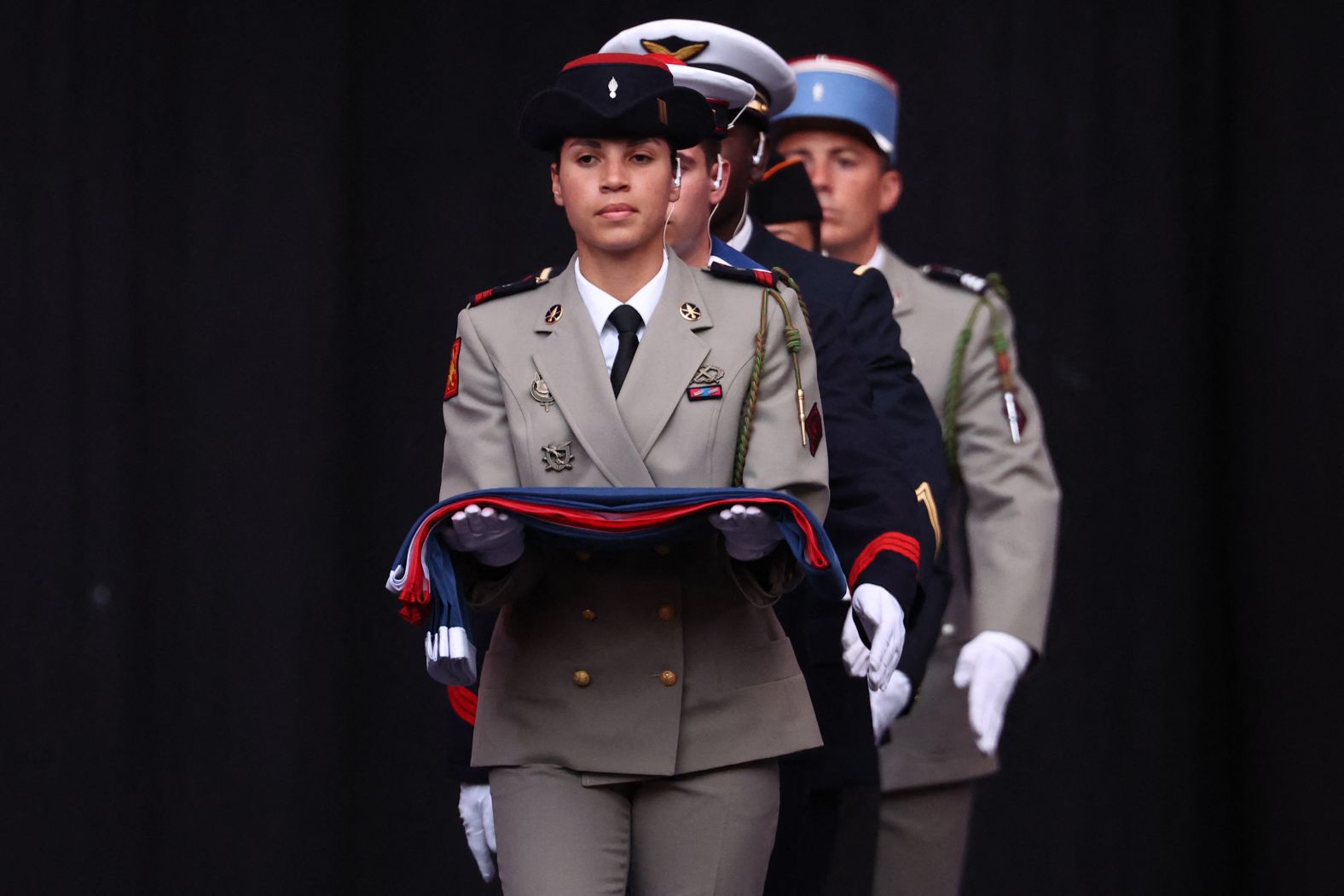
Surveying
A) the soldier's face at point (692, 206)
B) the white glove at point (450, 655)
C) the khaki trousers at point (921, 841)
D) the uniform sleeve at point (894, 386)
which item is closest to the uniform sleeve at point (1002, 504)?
the khaki trousers at point (921, 841)

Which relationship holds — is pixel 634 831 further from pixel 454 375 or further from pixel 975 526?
pixel 975 526

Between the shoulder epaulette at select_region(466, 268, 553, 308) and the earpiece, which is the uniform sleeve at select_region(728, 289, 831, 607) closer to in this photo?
the shoulder epaulette at select_region(466, 268, 553, 308)

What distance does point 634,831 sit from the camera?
241 cm

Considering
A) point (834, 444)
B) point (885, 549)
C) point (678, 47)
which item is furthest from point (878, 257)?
point (885, 549)

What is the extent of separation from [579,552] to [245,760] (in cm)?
201

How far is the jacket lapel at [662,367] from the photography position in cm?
237

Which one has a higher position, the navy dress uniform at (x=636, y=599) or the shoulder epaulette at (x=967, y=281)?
the shoulder epaulette at (x=967, y=281)

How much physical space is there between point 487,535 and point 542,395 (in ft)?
0.71

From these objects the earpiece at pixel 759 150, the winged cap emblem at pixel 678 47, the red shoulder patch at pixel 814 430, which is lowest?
the red shoulder patch at pixel 814 430

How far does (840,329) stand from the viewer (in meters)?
2.74

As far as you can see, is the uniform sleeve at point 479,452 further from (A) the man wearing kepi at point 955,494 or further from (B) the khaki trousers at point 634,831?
(A) the man wearing kepi at point 955,494

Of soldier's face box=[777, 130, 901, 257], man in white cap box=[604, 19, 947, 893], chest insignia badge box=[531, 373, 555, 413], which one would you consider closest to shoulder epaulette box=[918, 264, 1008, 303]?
soldier's face box=[777, 130, 901, 257]

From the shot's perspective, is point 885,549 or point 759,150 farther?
point 759,150

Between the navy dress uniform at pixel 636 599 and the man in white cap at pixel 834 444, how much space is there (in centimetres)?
24
